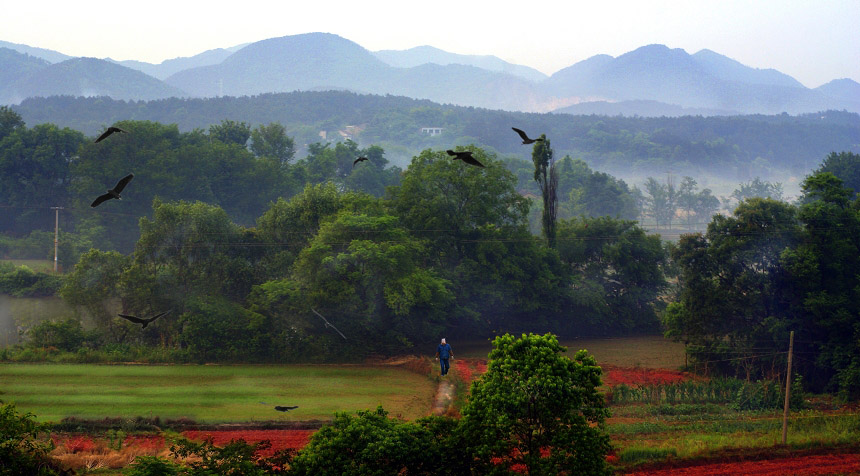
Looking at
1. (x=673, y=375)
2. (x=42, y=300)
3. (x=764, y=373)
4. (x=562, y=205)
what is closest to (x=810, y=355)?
(x=764, y=373)

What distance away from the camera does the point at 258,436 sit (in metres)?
24.0

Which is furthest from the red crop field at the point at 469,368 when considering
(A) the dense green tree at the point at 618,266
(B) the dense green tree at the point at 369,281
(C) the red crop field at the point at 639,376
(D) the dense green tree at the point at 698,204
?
(D) the dense green tree at the point at 698,204

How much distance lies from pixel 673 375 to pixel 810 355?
253 inches

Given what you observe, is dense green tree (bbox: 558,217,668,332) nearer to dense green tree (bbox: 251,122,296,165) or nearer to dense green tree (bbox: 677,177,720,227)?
dense green tree (bbox: 251,122,296,165)

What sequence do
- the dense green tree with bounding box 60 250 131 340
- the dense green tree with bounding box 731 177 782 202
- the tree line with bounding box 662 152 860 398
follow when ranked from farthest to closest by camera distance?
the dense green tree with bounding box 731 177 782 202, the dense green tree with bounding box 60 250 131 340, the tree line with bounding box 662 152 860 398

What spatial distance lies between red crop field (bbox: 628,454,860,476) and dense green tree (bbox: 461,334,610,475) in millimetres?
6083

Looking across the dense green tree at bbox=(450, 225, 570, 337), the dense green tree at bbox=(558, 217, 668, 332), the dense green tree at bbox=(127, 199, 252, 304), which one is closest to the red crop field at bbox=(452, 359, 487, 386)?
the dense green tree at bbox=(450, 225, 570, 337)

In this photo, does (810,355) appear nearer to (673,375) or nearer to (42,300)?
(673,375)

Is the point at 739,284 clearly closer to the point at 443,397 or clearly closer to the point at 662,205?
the point at 443,397

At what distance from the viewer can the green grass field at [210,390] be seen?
26094 millimetres

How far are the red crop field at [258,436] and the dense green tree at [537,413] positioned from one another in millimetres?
8631

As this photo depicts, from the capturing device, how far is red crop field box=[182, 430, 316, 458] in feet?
76.2

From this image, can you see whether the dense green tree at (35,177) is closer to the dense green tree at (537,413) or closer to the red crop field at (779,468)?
the dense green tree at (537,413)

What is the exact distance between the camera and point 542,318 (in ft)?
145
